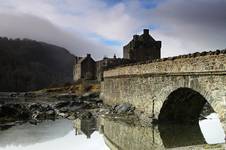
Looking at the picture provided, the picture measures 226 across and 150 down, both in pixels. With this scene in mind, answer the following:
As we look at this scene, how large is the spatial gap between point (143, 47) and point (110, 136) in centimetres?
5094

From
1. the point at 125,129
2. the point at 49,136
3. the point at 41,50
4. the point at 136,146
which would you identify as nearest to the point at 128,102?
the point at 125,129

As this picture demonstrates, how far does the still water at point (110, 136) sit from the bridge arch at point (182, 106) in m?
0.73

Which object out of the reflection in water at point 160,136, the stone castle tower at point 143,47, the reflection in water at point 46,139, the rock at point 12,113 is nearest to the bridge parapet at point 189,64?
the reflection in water at point 160,136

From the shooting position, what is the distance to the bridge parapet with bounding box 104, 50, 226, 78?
15.8 meters

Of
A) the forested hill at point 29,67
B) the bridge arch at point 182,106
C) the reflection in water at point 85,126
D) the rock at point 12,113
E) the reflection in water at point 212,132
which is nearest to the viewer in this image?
the reflection in water at point 212,132

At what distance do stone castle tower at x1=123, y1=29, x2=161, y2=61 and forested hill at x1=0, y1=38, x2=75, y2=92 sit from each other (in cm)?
3163

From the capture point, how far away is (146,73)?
25.2 metres

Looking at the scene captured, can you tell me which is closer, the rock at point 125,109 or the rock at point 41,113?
the rock at point 125,109

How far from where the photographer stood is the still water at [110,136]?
18578mm

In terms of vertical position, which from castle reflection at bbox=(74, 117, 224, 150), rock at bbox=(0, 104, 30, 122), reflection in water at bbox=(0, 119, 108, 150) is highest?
rock at bbox=(0, 104, 30, 122)

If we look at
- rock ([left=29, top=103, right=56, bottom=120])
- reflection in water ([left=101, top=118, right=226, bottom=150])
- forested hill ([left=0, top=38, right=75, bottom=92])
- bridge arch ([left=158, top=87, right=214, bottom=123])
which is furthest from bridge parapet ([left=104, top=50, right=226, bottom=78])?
forested hill ([left=0, top=38, right=75, bottom=92])

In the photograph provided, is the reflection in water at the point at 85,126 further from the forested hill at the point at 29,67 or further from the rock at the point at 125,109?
the forested hill at the point at 29,67

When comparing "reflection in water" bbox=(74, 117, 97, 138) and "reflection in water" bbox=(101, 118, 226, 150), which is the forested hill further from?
"reflection in water" bbox=(101, 118, 226, 150)

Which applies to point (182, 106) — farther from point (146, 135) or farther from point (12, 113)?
point (12, 113)
